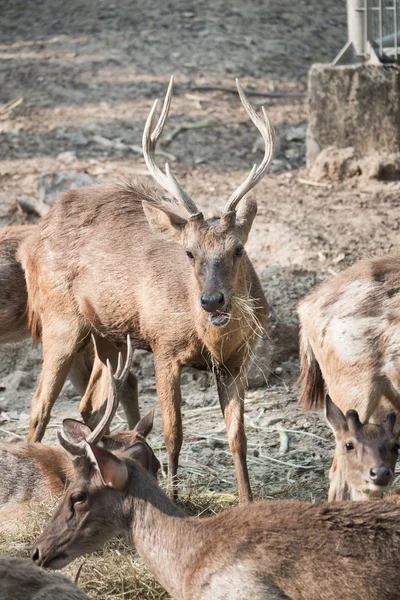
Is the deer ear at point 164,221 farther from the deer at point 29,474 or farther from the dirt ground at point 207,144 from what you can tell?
the dirt ground at point 207,144

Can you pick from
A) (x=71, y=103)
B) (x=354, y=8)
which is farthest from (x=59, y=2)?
(x=354, y=8)

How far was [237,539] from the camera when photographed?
559 centimetres

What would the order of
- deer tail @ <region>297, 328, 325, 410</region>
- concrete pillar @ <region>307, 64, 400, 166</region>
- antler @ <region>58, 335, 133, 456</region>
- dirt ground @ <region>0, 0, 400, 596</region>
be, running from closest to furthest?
antler @ <region>58, 335, 133, 456</region>
deer tail @ <region>297, 328, 325, 410</region>
dirt ground @ <region>0, 0, 400, 596</region>
concrete pillar @ <region>307, 64, 400, 166</region>

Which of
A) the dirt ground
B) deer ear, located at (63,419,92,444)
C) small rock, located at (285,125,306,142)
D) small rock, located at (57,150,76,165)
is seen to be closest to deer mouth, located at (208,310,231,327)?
deer ear, located at (63,419,92,444)

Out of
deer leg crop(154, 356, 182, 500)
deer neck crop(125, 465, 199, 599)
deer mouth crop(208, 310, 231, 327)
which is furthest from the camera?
deer leg crop(154, 356, 182, 500)

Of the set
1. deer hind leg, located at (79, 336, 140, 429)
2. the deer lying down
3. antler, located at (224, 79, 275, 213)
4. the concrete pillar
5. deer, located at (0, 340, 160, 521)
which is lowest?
deer hind leg, located at (79, 336, 140, 429)

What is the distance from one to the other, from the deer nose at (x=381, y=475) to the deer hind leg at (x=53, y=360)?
2808 mm

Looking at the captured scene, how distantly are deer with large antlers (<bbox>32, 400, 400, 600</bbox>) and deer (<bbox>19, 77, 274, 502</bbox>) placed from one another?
1.66 meters

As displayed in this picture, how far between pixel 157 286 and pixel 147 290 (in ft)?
0.28

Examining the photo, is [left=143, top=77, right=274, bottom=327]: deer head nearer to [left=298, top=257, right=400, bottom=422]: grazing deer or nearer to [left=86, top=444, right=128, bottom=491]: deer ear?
[left=298, top=257, right=400, bottom=422]: grazing deer

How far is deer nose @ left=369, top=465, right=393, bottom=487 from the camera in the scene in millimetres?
6625

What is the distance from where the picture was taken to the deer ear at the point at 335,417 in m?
6.97

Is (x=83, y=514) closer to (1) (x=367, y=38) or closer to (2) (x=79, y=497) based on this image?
(2) (x=79, y=497)

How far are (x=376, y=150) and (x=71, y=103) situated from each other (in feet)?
14.5
